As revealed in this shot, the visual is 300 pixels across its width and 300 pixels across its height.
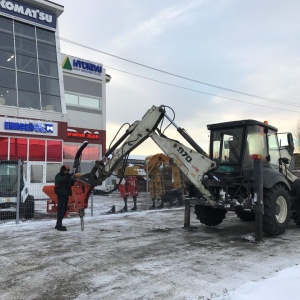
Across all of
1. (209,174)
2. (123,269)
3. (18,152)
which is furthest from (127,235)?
(18,152)

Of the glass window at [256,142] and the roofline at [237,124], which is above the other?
the roofline at [237,124]

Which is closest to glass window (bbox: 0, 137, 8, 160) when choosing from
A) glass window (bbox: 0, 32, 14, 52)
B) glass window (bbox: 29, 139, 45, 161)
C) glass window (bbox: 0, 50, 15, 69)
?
glass window (bbox: 29, 139, 45, 161)

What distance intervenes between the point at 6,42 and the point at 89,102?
31.7 ft

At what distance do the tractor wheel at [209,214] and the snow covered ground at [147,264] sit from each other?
0.24 m

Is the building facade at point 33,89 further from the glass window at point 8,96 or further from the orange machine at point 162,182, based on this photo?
the orange machine at point 162,182

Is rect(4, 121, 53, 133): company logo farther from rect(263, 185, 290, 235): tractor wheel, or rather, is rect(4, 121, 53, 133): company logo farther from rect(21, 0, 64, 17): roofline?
rect(263, 185, 290, 235): tractor wheel

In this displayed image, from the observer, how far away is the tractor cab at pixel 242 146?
30.7 feet

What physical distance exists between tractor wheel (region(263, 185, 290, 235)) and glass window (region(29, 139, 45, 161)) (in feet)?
52.5

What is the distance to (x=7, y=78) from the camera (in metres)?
22.6

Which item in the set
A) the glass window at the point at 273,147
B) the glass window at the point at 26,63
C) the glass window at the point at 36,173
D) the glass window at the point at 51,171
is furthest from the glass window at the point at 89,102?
the glass window at the point at 273,147

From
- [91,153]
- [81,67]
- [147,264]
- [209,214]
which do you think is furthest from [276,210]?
[81,67]

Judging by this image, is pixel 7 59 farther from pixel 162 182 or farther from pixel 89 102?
pixel 162 182

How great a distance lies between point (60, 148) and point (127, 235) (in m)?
15.3

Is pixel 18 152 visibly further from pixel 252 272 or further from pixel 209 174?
pixel 252 272
